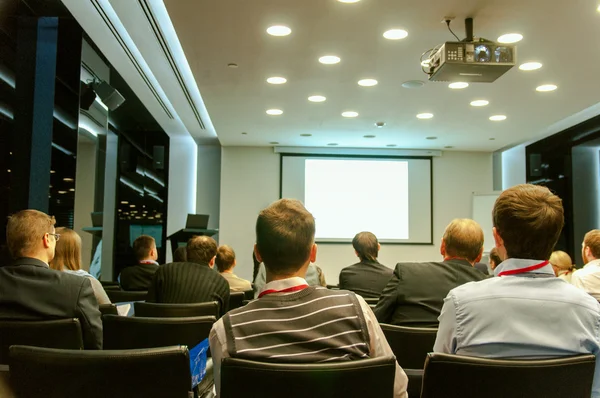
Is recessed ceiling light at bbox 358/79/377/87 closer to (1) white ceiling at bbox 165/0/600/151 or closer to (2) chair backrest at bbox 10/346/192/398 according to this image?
(1) white ceiling at bbox 165/0/600/151

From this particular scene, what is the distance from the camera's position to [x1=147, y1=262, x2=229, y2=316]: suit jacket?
3316 mm

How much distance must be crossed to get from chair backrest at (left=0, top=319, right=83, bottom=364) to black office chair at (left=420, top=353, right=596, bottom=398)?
1345 millimetres

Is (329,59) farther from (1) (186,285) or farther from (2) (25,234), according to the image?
(2) (25,234)

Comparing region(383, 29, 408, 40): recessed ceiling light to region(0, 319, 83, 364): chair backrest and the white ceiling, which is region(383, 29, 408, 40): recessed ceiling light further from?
region(0, 319, 83, 364): chair backrest

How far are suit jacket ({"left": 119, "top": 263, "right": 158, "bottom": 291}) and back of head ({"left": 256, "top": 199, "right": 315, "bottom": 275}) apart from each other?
3284 mm

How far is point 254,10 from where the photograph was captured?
439 centimetres

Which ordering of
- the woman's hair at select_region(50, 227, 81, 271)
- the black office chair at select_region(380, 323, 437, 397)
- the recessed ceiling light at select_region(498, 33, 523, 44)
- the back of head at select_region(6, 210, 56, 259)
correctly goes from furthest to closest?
the recessed ceiling light at select_region(498, 33, 523, 44) → the woman's hair at select_region(50, 227, 81, 271) → the back of head at select_region(6, 210, 56, 259) → the black office chair at select_region(380, 323, 437, 397)

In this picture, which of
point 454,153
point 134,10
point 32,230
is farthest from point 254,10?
point 454,153

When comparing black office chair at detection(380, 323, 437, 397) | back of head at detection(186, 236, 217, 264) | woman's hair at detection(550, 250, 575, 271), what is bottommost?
black office chair at detection(380, 323, 437, 397)

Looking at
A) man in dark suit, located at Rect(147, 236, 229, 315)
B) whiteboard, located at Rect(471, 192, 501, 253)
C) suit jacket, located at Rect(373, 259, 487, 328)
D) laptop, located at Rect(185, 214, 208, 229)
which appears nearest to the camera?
suit jacket, located at Rect(373, 259, 487, 328)

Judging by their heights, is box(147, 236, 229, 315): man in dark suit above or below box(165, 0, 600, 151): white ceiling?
Answer: below

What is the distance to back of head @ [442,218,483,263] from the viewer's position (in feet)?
8.75

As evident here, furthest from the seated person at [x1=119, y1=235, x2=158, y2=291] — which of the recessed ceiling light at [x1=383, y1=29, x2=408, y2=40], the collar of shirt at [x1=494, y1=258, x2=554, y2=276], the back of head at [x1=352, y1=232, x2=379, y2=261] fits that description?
the collar of shirt at [x1=494, y1=258, x2=554, y2=276]

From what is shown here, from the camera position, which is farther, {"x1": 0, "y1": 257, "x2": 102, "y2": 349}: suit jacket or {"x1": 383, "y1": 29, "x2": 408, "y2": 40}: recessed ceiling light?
{"x1": 383, "y1": 29, "x2": 408, "y2": 40}: recessed ceiling light
